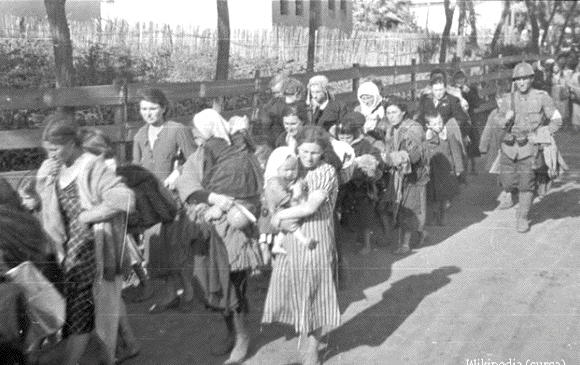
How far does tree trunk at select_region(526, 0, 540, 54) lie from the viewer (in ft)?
21.0

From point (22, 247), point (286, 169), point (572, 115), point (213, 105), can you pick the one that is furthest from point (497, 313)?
point (572, 115)

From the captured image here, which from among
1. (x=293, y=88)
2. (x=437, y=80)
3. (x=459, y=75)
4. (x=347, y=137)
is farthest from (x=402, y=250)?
(x=459, y=75)

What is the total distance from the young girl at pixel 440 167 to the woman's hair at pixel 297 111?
217 centimetres

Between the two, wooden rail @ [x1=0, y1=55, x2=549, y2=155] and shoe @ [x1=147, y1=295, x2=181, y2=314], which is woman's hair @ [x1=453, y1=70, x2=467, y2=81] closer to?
wooden rail @ [x1=0, y1=55, x2=549, y2=155]

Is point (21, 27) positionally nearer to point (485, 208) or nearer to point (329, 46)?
point (329, 46)

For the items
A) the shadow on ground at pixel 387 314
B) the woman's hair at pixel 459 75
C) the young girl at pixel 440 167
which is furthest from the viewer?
the woman's hair at pixel 459 75

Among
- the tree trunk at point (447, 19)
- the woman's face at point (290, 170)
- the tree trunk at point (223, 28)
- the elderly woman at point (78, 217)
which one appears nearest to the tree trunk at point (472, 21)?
the tree trunk at point (447, 19)

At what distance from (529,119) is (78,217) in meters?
5.15

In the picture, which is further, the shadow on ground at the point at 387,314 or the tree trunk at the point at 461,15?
the tree trunk at the point at 461,15

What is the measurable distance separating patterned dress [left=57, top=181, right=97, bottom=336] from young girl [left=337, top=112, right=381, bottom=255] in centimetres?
327

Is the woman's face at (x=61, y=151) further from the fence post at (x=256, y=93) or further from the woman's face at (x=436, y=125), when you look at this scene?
the woman's face at (x=436, y=125)

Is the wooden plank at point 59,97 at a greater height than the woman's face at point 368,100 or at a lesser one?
greater

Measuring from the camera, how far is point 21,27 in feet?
19.1

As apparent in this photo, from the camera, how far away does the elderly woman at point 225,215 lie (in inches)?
195
